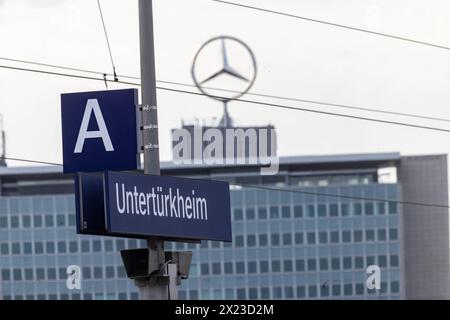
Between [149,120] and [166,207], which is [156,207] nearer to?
[166,207]

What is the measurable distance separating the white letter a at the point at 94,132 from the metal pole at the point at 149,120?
2.00 ft

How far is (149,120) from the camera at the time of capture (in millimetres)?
24484

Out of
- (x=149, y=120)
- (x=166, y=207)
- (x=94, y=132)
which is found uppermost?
(x=149, y=120)

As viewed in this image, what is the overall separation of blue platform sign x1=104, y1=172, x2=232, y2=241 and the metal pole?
41 centimetres

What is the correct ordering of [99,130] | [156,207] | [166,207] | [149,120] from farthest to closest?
[149,120] → [99,130] → [166,207] → [156,207]

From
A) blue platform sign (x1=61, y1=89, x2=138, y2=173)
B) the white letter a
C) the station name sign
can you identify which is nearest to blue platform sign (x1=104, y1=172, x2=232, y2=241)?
the station name sign

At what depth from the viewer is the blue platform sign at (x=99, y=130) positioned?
79.1 ft

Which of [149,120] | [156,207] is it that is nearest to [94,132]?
[149,120]

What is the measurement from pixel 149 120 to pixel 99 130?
0.81 m
